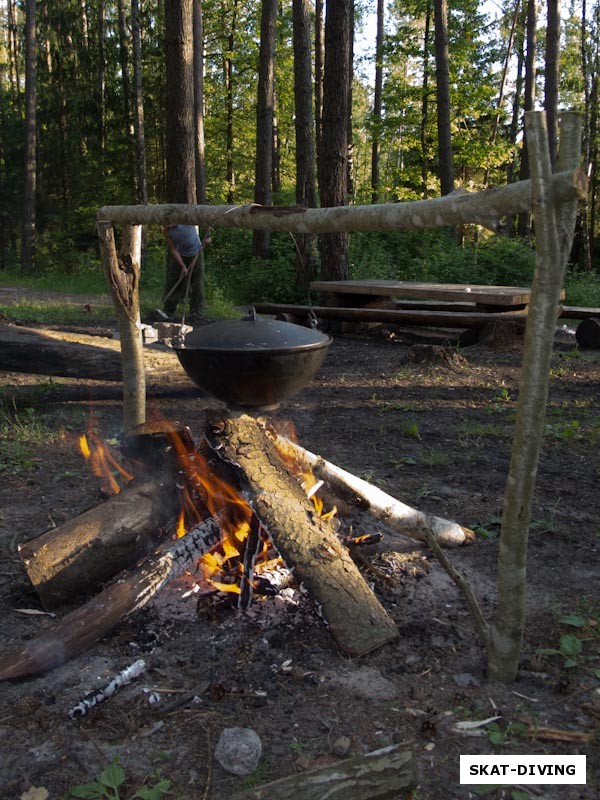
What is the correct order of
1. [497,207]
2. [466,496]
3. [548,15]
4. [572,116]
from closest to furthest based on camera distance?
[572,116] → [497,207] → [466,496] → [548,15]

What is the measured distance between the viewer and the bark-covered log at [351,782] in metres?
1.90

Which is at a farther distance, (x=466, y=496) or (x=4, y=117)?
(x=4, y=117)

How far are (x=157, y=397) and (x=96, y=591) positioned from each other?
394 centimetres

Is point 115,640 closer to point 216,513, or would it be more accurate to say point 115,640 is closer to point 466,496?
point 216,513

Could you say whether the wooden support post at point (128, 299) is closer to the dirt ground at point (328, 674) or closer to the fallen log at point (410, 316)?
the dirt ground at point (328, 674)

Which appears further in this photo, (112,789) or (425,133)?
(425,133)

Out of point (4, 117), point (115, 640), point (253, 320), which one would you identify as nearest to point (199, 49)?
point (4, 117)

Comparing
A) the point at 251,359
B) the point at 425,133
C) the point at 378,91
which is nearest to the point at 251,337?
the point at 251,359

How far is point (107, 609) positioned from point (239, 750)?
922 mm

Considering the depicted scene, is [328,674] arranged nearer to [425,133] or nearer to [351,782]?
[351,782]

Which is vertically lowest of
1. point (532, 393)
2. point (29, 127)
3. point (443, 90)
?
point (532, 393)

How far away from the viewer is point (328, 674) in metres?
2.51

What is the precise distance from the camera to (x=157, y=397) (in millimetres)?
6887

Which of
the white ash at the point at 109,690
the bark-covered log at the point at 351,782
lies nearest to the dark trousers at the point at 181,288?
the white ash at the point at 109,690
